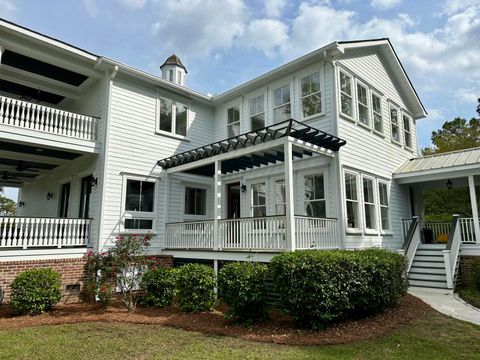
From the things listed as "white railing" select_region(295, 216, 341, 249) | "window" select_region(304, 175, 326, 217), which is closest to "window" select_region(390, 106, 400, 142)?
"window" select_region(304, 175, 326, 217)

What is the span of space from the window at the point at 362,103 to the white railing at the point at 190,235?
6780mm

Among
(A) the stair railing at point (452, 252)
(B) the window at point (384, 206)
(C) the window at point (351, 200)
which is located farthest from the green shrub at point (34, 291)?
(A) the stair railing at point (452, 252)

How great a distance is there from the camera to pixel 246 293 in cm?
719

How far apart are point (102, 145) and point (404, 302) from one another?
9.96m

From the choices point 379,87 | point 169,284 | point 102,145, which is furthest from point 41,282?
point 379,87

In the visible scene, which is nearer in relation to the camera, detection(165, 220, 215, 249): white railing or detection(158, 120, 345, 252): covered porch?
detection(158, 120, 345, 252): covered porch

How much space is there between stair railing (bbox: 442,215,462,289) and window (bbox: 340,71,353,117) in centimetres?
517

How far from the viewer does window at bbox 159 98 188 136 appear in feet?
42.7

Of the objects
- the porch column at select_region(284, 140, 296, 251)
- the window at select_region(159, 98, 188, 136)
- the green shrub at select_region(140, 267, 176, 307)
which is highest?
the window at select_region(159, 98, 188, 136)

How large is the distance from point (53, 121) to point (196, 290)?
24.1 ft

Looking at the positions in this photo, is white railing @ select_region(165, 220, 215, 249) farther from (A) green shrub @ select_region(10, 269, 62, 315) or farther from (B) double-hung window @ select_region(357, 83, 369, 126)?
(B) double-hung window @ select_region(357, 83, 369, 126)

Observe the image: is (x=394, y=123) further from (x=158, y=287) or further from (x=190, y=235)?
(x=158, y=287)

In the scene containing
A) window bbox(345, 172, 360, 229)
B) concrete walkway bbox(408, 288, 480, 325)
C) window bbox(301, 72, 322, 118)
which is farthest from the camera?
window bbox(301, 72, 322, 118)

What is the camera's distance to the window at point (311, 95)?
11529 mm
